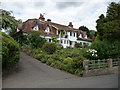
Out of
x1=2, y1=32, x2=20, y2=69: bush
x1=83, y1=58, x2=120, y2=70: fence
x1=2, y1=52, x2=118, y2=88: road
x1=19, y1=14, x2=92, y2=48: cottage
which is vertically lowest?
x1=2, y1=52, x2=118, y2=88: road

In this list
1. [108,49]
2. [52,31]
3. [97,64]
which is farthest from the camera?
[52,31]

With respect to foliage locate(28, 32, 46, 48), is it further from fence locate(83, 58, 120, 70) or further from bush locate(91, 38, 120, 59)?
fence locate(83, 58, 120, 70)

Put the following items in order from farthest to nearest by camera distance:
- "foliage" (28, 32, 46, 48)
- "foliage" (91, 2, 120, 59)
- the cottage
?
the cottage < "foliage" (28, 32, 46, 48) < "foliage" (91, 2, 120, 59)

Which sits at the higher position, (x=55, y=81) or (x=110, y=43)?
(x=110, y=43)

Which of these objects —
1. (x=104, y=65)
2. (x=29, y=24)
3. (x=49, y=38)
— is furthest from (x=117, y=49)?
(x=29, y=24)

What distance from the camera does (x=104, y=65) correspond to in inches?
534

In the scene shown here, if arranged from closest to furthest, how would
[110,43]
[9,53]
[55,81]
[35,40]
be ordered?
1. [55,81]
2. [9,53]
3. [110,43]
4. [35,40]

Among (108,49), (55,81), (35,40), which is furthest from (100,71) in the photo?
(35,40)

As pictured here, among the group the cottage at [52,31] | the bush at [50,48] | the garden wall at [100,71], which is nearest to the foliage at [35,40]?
the bush at [50,48]

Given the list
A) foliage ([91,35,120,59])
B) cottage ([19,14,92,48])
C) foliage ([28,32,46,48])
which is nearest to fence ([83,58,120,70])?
foliage ([91,35,120,59])

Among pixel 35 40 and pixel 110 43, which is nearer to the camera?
pixel 110 43

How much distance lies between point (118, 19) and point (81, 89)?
8830mm

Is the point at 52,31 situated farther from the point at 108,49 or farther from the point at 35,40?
the point at 108,49

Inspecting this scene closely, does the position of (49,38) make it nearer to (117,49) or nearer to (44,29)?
(44,29)
